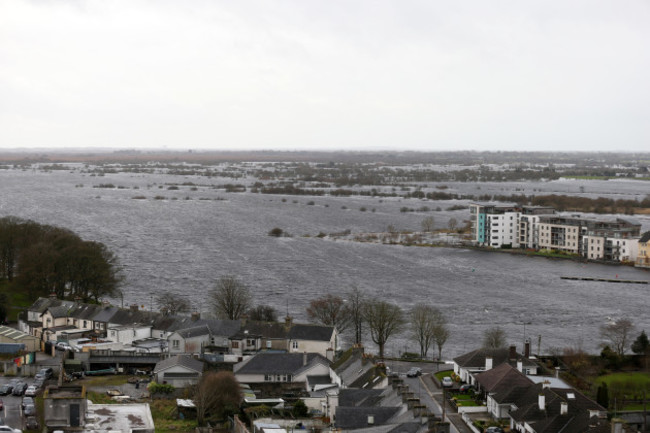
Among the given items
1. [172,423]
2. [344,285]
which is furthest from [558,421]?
[344,285]

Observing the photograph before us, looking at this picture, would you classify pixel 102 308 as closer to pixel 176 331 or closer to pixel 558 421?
pixel 176 331

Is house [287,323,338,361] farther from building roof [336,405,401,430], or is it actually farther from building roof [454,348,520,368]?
A: building roof [336,405,401,430]

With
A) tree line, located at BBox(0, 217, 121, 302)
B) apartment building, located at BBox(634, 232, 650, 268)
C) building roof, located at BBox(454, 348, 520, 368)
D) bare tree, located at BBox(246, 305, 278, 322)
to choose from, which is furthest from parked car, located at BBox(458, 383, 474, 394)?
apartment building, located at BBox(634, 232, 650, 268)

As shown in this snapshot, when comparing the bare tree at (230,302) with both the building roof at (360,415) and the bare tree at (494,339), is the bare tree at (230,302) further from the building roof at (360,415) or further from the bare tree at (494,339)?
the building roof at (360,415)

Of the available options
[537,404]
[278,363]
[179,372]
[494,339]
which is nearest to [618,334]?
[494,339]

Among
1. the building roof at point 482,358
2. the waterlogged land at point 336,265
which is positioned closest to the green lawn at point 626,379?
the building roof at point 482,358

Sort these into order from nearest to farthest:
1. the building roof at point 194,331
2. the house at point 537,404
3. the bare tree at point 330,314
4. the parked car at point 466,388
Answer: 1. the house at point 537,404
2. the parked car at point 466,388
3. the building roof at point 194,331
4. the bare tree at point 330,314

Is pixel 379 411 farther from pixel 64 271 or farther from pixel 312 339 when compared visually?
pixel 64 271
